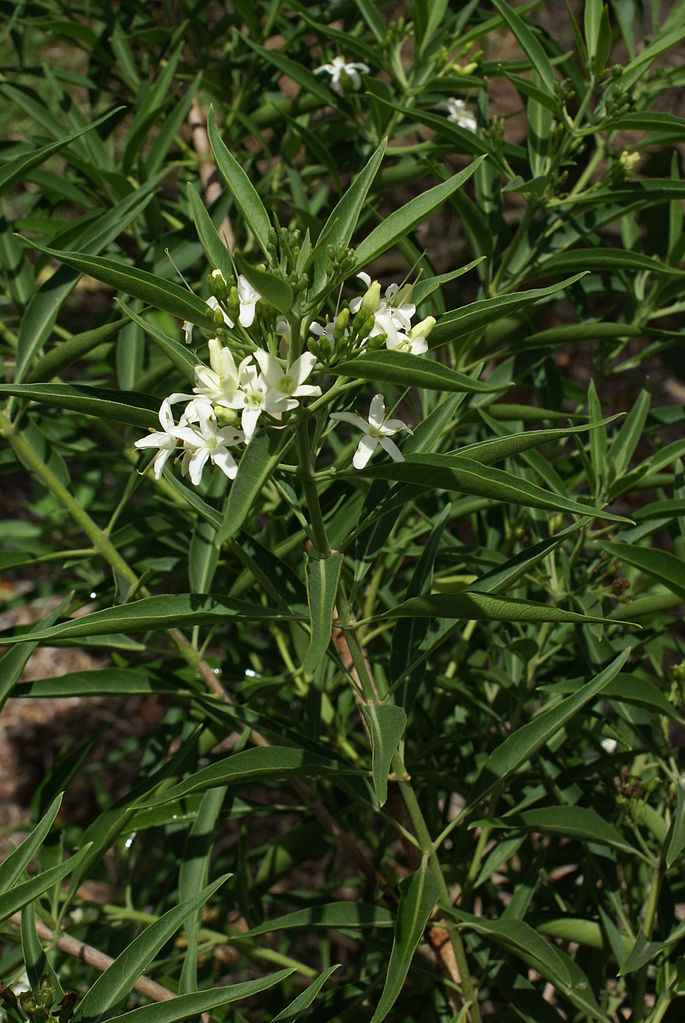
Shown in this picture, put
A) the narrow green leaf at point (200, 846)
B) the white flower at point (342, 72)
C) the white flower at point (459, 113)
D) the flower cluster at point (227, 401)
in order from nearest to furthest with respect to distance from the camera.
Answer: the flower cluster at point (227, 401), the narrow green leaf at point (200, 846), the white flower at point (342, 72), the white flower at point (459, 113)

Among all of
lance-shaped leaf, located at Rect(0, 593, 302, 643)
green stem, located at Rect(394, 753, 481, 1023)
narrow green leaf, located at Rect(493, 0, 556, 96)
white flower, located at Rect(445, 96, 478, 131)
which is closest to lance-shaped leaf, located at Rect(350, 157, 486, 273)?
lance-shaped leaf, located at Rect(0, 593, 302, 643)

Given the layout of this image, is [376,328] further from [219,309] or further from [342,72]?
[342,72]

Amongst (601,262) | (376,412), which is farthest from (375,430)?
(601,262)

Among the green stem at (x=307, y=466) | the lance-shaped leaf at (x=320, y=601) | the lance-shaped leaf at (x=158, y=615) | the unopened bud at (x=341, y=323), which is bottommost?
the lance-shaped leaf at (x=158, y=615)

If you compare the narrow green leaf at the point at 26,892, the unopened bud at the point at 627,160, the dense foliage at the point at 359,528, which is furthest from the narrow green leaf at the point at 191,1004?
the unopened bud at the point at 627,160

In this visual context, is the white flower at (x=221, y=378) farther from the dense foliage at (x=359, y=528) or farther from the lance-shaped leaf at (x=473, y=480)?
the lance-shaped leaf at (x=473, y=480)

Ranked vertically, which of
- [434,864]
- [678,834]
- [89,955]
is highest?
[678,834]

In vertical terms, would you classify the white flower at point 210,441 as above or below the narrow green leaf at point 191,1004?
above

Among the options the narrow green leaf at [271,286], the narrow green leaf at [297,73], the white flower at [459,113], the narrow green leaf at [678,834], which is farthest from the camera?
the white flower at [459,113]
